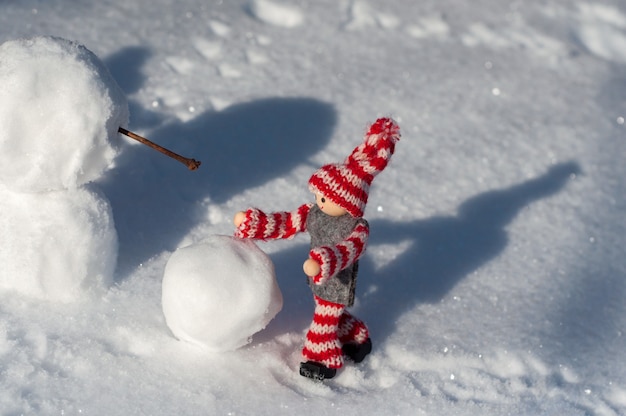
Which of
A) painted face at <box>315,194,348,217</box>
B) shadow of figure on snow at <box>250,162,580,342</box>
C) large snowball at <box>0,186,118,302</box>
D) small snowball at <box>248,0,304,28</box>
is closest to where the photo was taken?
painted face at <box>315,194,348,217</box>

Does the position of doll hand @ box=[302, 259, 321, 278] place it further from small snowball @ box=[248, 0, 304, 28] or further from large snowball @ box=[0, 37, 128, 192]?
small snowball @ box=[248, 0, 304, 28]

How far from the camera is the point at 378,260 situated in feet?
7.75

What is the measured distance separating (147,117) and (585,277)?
1361mm

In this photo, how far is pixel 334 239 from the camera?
1860 millimetres

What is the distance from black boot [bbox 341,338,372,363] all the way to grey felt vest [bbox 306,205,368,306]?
0.51 feet

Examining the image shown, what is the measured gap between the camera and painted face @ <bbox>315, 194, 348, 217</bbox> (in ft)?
6.00

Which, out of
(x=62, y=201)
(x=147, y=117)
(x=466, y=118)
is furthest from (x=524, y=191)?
(x=62, y=201)

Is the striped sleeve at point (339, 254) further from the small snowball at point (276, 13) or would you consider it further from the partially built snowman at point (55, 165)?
the small snowball at point (276, 13)

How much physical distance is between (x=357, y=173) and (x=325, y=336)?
37 cm

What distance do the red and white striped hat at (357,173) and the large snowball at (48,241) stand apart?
54cm

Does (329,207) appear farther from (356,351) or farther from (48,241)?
(48,241)

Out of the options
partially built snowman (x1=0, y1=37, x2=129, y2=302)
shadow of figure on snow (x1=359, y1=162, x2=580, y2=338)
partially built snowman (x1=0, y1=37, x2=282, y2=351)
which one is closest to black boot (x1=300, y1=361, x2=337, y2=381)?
partially built snowman (x1=0, y1=37, x2=282, y2=351)

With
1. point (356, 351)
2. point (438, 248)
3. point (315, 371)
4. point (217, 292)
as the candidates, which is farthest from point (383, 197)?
point (217, 292)

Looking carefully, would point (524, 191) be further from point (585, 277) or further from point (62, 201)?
point (62, 201)
